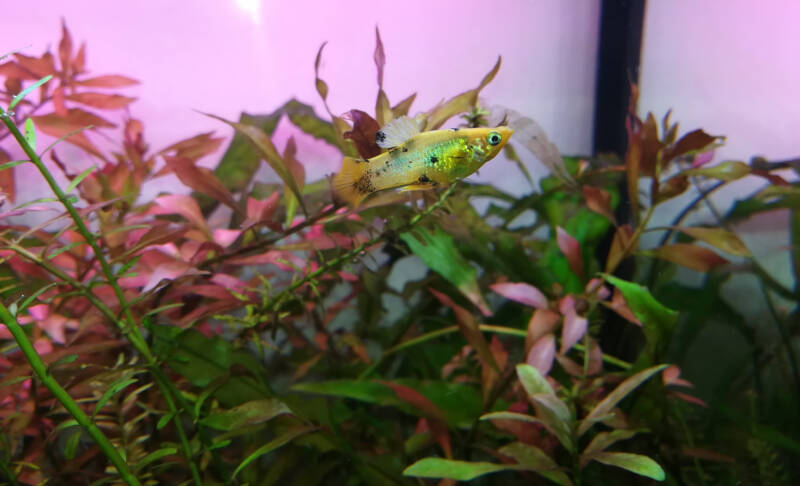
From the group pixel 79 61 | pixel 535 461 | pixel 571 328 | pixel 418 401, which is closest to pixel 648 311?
pixel 571 328

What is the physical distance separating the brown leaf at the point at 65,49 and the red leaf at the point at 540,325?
1.57 metres

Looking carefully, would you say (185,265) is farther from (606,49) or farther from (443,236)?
(606,49)

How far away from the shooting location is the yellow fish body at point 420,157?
803mm

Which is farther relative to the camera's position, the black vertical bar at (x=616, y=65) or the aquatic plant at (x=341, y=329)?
the black vertical bar at (x=616, y=65)

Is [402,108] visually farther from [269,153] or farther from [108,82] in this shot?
[108,82]

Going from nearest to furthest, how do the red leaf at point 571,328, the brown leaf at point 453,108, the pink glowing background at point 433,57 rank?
the brown leaf at point 453,108
the red leaf at point 571,328
the pink glowing background at point 433,57

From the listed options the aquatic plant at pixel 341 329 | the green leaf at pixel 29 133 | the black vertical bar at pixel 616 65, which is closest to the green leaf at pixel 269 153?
the aquatic plant at pixel 341 329

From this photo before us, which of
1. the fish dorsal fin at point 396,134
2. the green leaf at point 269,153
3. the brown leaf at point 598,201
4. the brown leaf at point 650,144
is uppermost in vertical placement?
the fish dorsal fin at point 396,134

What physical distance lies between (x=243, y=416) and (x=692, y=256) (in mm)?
1304

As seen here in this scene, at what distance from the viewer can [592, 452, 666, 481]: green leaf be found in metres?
1.02

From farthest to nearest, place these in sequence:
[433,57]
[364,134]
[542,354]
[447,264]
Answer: [433,57] → [447,264] → [542,354] → [364,134]

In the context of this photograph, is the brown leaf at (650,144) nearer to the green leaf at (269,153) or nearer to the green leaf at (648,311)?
the green leaf at (648,311)

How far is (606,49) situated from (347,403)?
5.29 feet

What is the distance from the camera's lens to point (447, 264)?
4.66 ft
